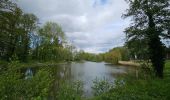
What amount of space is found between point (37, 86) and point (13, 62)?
1066mm

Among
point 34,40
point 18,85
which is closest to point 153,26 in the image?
point 18,85

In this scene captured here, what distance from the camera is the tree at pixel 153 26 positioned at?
22.5 m

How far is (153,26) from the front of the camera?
75.3 ft

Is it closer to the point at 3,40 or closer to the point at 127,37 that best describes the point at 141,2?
the point at 127,37

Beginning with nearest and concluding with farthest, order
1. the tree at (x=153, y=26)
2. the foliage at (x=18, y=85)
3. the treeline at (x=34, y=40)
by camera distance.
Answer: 1. the foliage at (x=18, y=85)
2. the tree at (x=153, y=26)
3. the treeline at (x=34, y=40)

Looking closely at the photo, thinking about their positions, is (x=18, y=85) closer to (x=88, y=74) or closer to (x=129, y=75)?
(x=129, y=75)

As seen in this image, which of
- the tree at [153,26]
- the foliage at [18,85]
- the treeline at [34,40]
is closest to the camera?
the foliage at [18,85]

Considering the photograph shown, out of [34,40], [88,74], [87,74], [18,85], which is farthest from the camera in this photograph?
[34,40]

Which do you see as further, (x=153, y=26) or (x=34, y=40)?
(x=34, y=40)

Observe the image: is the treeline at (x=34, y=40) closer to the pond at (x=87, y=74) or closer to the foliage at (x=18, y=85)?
the pond at (x=87, y=74)

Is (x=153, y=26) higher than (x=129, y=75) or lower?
higher

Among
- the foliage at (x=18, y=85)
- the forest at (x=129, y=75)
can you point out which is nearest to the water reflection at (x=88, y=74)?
the forest at (x=129, y=75)

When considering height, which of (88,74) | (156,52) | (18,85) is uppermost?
(156,52)

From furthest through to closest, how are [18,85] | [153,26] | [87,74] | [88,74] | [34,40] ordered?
[34,40] < [88,74] < [87,74] < [153,26] < [18,85]
